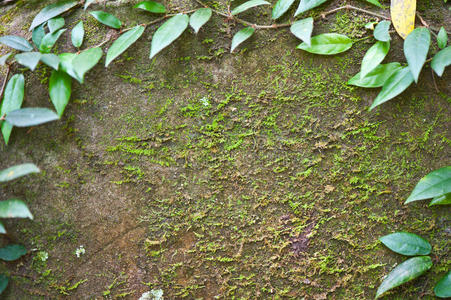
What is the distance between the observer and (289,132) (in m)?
1.10

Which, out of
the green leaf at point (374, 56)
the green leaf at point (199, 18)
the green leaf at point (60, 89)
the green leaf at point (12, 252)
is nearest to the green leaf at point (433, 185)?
the green leaf at point (374, 56)

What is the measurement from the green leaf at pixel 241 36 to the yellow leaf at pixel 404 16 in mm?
500

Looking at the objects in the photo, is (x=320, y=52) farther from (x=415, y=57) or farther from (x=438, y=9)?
(x=438, y=9)

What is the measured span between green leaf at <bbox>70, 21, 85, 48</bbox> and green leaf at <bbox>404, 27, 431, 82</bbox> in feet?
3.63

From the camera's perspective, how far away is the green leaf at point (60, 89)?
105 centimetres

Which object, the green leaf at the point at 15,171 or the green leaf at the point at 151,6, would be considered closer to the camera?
the green leaf at the point at 15,171

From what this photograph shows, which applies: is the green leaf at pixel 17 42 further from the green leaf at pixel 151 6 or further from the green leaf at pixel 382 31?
the green leaf at pixel 382 31

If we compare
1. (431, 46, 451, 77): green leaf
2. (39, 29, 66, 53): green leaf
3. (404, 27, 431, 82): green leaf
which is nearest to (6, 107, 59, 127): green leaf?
(39, 29, 66, 53): green leaf

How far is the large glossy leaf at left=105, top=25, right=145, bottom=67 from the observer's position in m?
1.07

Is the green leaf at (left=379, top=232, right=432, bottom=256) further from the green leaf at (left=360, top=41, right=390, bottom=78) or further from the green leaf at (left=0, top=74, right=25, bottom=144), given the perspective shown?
the green leaf at (left=0, top=74, right=25, bottom=144)

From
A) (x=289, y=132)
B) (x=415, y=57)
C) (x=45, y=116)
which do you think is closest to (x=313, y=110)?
(x=289, y=132)

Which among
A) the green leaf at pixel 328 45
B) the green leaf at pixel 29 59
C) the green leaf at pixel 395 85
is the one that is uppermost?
the green leaf at pixel 29 59

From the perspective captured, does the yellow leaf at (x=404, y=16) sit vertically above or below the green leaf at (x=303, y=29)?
below

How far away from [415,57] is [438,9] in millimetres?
312
